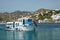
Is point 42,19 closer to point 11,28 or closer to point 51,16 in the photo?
point 51,16

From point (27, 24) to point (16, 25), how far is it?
4453mm

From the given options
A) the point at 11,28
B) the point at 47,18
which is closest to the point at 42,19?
the point at 47,18

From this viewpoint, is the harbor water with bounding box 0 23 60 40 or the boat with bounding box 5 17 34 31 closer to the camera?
the harbor water with bounding box 0 23 60 40

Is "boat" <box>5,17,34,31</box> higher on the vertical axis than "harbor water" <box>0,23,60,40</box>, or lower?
higher

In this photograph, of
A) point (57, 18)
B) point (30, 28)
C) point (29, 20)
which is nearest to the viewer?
point (30, 28)

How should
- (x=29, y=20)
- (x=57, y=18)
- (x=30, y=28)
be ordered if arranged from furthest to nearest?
(x=57, y=18)
(x=29, y=20)
(x=30, y=28)

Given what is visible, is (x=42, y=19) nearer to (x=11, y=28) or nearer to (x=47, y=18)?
(x=47, y=18)

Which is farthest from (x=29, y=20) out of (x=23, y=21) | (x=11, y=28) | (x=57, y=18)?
(x=57, y=18)

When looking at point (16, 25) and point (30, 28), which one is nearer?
point (30, 28)

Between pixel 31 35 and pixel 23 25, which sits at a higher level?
pixel 23 25

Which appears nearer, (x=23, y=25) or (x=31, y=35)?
(x=31, y=35)

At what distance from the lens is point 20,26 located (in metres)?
56.6

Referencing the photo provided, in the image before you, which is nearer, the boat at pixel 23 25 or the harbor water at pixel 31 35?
the harbor water at pixel 31 35

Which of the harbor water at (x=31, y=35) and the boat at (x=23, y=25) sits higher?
the boat at (x=23, y=25)
